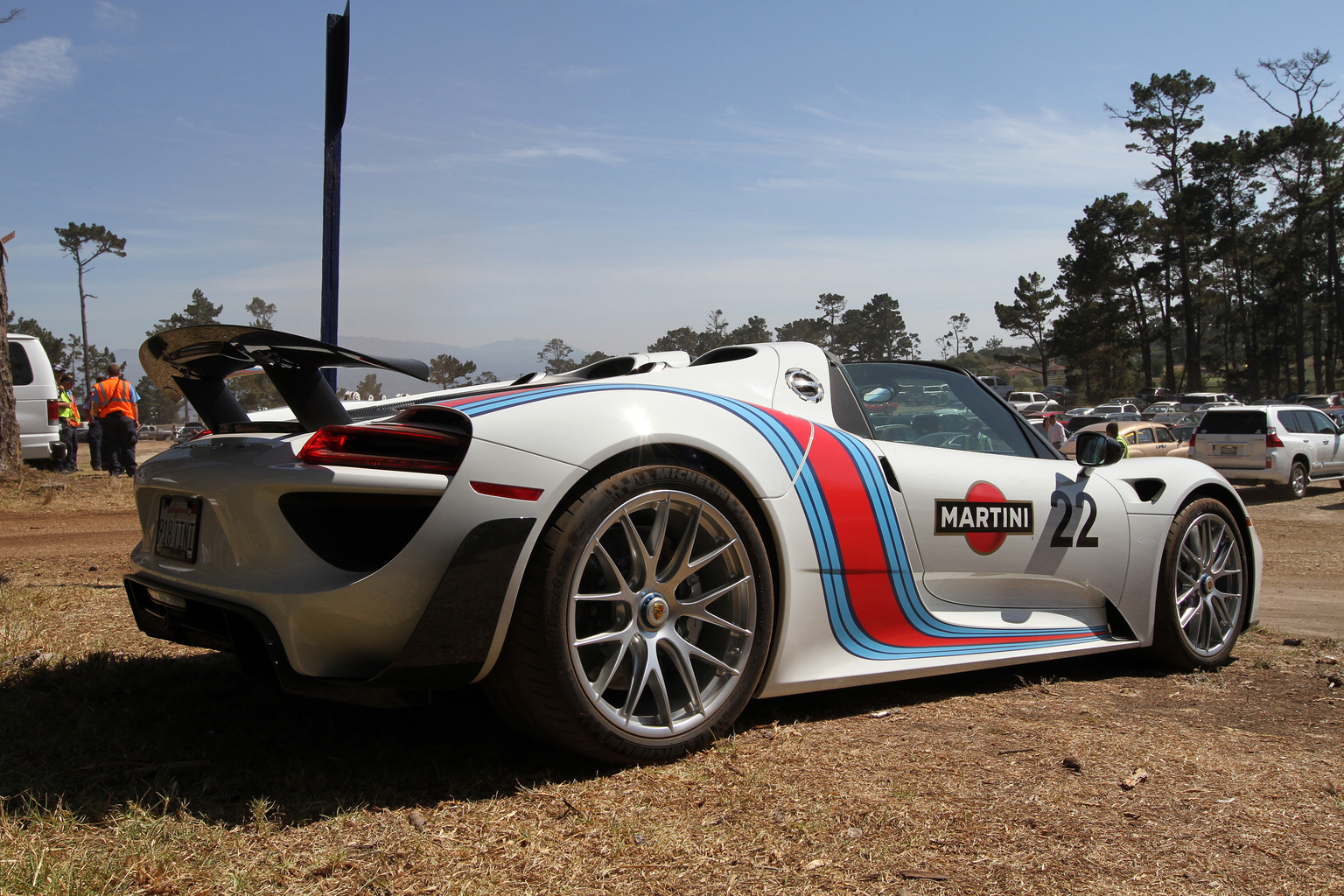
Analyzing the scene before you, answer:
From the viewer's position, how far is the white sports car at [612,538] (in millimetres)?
2258

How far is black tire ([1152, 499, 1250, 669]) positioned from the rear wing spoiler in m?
A: 3.22

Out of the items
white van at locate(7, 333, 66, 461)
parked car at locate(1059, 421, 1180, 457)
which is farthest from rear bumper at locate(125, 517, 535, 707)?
parked car at locate(1059, 421, 1180, 457)

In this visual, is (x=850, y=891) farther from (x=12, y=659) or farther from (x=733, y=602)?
(x=12, y=659)

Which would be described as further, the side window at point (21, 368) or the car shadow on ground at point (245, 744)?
the side window at point (21, 368)

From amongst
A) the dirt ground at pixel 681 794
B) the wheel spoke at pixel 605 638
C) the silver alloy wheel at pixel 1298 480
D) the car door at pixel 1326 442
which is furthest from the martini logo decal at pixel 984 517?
the car door at pixel 1326 442

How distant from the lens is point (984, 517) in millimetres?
3402

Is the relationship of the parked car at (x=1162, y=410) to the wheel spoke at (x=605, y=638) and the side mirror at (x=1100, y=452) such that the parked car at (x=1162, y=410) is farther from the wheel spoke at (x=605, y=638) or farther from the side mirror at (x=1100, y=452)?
the wheel spoke at (x=605, y=638)

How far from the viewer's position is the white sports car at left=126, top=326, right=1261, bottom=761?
2258 millimetres

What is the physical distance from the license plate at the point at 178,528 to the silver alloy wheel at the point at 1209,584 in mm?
3753

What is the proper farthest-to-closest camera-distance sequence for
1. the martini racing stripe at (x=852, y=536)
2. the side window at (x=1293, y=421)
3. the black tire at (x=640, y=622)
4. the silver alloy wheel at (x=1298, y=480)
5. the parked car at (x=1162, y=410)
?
1. the parked car at (x=1162, y=410)
2. the side window at (x=1293, y=421)
3. the silver alloy wheel at (x=1298, y=480)
4. the martini racing stripe at (x=852, y=536)
5. the black tire at (x=640, y=622)

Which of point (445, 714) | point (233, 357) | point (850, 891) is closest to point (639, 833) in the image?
point (850, 891)

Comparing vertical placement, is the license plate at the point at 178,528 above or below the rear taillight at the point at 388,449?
below

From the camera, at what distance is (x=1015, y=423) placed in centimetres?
391

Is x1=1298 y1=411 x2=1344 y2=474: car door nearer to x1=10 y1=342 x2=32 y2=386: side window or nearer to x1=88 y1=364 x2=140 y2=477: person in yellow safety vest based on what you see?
x1=88 y1=364 x2=140 y2=477: person in yellow safety vest
